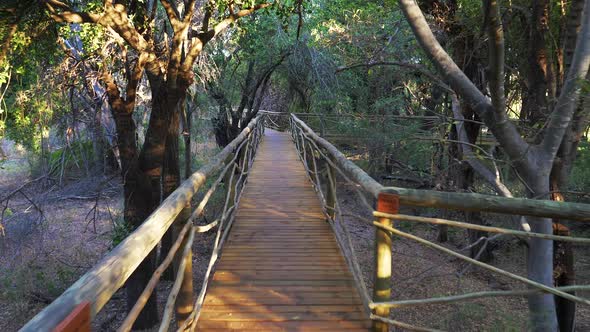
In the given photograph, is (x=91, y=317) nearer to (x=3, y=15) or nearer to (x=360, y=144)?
(x=3, y=15)

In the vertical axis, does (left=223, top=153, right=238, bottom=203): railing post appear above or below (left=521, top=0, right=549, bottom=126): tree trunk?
below

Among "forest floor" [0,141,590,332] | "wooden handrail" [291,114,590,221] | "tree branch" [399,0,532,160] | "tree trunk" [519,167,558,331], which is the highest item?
"tree branch" [399,0,532,160]

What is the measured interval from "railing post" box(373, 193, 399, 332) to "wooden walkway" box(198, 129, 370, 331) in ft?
1.13

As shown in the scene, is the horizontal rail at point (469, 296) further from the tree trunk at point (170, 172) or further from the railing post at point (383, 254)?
the tree trunk at point (170, 172)

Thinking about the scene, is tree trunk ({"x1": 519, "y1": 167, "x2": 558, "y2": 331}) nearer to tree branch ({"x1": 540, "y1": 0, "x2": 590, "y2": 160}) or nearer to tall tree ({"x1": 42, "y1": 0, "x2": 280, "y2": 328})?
tree branch ({"x1": 540, "y1": 0, "x2": 590, "y2": 160})

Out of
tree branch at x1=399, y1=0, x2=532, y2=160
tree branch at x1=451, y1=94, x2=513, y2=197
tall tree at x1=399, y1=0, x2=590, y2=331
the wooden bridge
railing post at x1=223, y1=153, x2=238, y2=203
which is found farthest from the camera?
tree branch at x1=451, y1=94, x2=513, y2=197

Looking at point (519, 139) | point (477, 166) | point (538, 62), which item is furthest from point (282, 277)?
point (477, 166)

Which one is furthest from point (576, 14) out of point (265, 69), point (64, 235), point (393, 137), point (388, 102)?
point (64, 235)

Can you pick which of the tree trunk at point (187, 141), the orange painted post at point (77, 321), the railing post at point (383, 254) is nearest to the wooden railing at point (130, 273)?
the orange painted post at point (77, 321)

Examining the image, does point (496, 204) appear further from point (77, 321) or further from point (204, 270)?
point (204, 270)

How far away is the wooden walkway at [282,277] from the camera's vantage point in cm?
302

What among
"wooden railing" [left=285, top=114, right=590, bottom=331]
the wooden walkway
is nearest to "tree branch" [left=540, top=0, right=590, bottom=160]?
"wooden railing" [left=285, top=114, right=590, bottom=331]

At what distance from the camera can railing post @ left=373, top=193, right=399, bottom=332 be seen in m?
2.55

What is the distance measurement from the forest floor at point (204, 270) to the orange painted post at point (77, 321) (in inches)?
214
